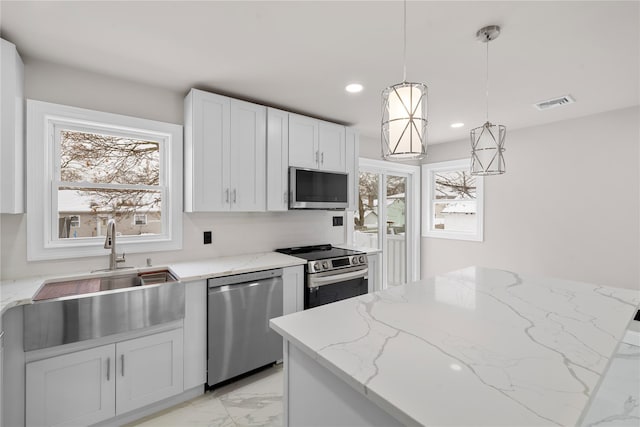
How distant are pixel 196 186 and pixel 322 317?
1707 mm

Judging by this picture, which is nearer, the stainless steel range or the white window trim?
the white window trim

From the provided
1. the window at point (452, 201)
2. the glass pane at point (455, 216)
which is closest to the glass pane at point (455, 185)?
the window at point (452, 201)

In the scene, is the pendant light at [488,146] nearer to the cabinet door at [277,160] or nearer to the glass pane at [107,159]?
the cabinet door at [277,160]

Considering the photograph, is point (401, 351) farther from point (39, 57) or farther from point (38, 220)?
point (39, 57)

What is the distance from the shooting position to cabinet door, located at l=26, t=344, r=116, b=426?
5.54 ft

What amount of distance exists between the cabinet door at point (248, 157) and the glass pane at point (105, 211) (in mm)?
696

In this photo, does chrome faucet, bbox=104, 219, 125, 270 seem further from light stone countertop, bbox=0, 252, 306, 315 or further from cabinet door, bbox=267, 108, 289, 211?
cabinet door, bbox=267, 108, 289, 211

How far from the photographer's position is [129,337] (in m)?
1.95

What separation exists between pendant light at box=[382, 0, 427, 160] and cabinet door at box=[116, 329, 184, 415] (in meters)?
1.95

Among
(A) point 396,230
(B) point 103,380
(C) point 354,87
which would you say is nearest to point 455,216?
(A) point 396,230

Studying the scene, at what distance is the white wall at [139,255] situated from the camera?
6.84 feet

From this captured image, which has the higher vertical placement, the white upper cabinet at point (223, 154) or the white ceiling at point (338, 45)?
the white ceiling at point (338, 45)

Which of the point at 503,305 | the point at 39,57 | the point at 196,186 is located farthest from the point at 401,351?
the point at 39,57

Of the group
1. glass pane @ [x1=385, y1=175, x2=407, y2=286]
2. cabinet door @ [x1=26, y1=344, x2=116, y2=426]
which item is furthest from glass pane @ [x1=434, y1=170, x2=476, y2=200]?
cabinet door @ [x1=26, y1=344, x2=116, y2=426]
